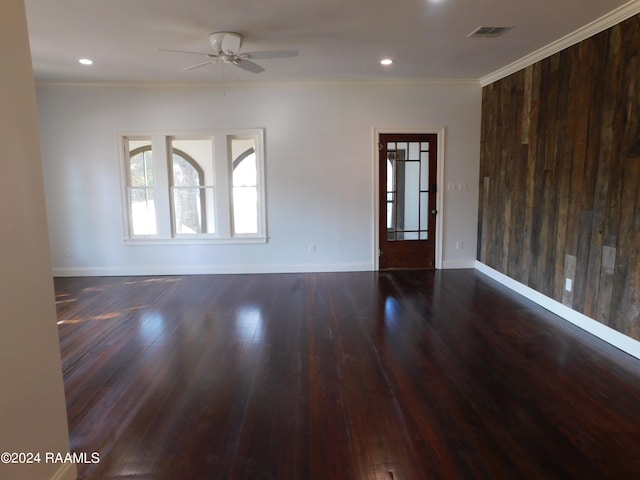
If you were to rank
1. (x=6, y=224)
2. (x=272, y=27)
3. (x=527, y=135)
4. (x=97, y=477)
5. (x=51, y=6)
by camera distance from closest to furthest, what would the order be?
(x=6, y=224)
(x=97, y=477)
(x=51, y=6)
(x=272, y=27)
(x=527, y=135)

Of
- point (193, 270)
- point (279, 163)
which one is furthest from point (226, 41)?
point (193, 270)

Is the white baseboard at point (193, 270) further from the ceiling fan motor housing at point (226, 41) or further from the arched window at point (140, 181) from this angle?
A: the ceiling fan motor housing at point (226, 41)

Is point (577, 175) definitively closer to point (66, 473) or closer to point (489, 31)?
point (489, 31)

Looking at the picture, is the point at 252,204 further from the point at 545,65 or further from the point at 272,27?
the point at 545,65

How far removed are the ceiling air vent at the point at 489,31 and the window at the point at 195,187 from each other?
3109 mm

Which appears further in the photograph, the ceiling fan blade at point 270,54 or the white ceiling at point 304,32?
the ceiling fan blade at point 270,54

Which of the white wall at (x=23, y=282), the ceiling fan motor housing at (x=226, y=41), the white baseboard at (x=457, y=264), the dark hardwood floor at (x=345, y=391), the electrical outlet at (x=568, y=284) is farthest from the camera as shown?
the white baseboard at (x=457, y=264)

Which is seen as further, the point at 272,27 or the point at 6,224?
the point at 272,27

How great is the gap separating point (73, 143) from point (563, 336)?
6588 mm

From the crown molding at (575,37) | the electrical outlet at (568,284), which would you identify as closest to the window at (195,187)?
the crown molding at (575,37)

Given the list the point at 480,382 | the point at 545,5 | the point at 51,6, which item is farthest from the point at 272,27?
the point at 480,382

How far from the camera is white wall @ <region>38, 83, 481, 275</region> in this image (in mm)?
5750

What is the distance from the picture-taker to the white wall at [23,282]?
5.04 ft

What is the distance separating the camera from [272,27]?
3613 millimetres
